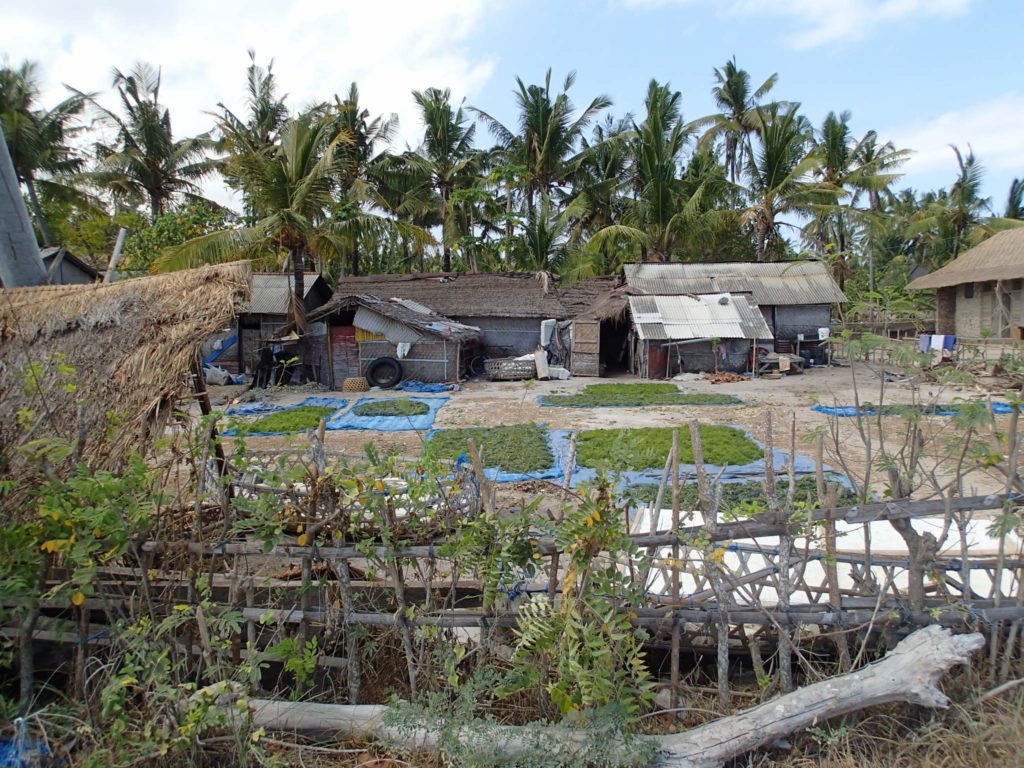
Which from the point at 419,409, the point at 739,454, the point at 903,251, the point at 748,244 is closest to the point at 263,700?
the point at 739,454

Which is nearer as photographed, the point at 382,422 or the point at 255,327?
the point at 382,422

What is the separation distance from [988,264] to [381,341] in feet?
65.5

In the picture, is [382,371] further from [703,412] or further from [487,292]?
[703,412]

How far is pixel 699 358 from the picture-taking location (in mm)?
20359

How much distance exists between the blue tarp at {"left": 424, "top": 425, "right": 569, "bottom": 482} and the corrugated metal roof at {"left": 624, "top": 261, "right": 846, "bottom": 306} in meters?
13.2

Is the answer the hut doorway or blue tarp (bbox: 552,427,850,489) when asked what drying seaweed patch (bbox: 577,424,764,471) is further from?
the hut doorway

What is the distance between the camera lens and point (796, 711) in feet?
9.09

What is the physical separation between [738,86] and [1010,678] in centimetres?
3253

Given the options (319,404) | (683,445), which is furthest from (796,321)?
(319,404)

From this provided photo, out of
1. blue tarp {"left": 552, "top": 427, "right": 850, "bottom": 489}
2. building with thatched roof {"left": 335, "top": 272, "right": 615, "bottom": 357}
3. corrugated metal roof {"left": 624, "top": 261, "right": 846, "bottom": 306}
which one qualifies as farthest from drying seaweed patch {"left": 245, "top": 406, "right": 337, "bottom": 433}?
corrugated metal roof {"left": 624, "top": 261, "right": 846, "bottom": 306}

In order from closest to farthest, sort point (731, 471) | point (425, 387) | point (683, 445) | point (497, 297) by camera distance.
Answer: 1. point (731, 471)
2. point (683, 445)
3. point (425, 387)
4. point (497, 297)

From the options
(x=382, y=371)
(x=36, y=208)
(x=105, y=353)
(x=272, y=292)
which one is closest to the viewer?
(x=105, y=353)

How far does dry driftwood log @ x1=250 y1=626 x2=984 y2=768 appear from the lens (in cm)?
268

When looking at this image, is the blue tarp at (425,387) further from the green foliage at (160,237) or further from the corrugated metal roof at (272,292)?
the green foliage at (160,237)
